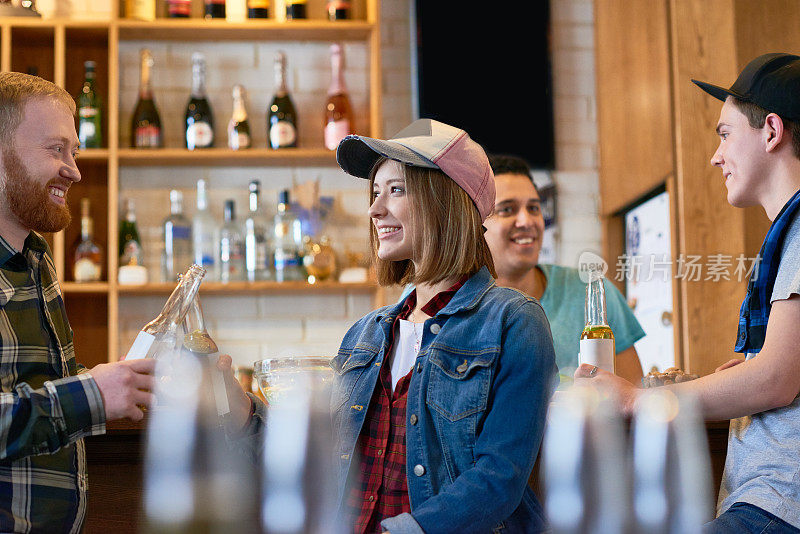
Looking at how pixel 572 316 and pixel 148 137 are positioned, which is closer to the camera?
pixel 572 316

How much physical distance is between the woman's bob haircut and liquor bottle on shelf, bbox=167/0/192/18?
2.04 meters

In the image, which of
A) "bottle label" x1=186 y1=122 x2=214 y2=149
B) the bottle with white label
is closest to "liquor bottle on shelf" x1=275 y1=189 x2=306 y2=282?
"bottle label" x1=186 y1=122 x2=214 y2=149

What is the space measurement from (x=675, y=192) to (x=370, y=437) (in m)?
1.81

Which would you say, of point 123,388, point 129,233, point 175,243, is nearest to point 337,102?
point 175,243

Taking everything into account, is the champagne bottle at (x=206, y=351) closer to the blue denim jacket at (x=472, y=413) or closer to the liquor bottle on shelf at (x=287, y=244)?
the blue denim jacket at (x=472, y=413)

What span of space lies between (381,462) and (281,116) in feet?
6.89

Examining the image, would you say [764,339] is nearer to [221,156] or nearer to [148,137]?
[221,156]

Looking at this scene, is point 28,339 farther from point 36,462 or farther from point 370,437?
point 370,437

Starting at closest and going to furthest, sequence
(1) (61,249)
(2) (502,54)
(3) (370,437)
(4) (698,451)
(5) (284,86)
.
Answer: (3) (370,437) → (4) (698,451) → (1) (61,249) → (5) (284,86) → (2) (502,54)

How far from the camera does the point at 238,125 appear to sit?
322 cm

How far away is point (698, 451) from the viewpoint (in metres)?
1.47

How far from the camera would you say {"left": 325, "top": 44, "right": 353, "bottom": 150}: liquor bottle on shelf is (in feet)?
10.5

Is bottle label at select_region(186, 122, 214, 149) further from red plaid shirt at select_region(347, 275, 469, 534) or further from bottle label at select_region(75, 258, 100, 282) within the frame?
red plaid shirt at select_region(347, 275, 469, 534)

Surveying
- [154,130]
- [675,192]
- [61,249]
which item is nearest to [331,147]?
[154,130]
